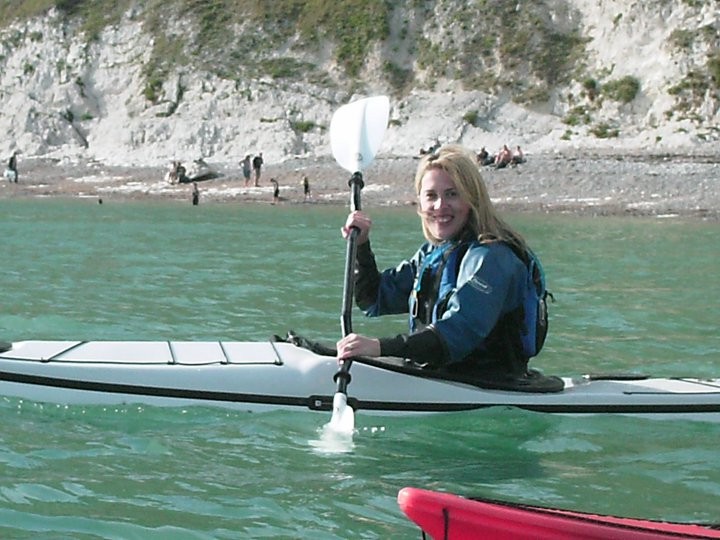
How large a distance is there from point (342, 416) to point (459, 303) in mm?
769

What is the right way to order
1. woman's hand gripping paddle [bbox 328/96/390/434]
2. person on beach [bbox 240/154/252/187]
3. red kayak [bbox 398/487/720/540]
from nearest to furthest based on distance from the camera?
red kayak [bbox 398/487/720/540] < woman's hand gripping paddle [bbox 328/96/390/434] < person on beach [bbox 240/154/252/187]

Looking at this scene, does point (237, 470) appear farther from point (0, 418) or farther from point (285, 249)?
point (285, 249)

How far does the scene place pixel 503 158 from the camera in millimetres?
30641

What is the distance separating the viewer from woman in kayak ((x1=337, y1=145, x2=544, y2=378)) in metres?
5.14

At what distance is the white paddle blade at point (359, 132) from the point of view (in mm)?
6996

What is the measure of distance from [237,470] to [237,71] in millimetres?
34119

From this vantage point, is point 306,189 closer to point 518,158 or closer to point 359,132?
point 518,158

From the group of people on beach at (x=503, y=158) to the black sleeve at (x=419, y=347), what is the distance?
25580mm

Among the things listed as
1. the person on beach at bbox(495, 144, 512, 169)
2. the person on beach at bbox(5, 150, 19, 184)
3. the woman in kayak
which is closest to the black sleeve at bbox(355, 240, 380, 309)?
the woman in kayak

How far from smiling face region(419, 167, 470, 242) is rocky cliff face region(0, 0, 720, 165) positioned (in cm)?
2735

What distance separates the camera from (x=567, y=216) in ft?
80.3

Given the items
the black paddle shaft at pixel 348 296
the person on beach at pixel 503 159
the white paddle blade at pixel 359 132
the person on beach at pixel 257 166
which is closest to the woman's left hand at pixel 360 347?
the black paddle shaft at pixel 348 296

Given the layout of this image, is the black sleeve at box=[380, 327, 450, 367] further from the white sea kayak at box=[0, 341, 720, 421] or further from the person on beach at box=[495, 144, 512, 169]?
the person on beach at box=[495, 144, 512, 169]

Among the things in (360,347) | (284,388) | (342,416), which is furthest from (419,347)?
(284,388)
